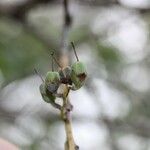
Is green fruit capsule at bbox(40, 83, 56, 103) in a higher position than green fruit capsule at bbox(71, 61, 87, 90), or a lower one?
lower

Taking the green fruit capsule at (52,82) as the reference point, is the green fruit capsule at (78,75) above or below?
above

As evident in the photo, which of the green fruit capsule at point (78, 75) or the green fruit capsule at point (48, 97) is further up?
the green fruit capsule at point (78, 75)

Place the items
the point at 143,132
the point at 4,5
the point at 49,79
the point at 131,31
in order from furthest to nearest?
the point at 131,31 < the point at 143,132 < the point at 4,5 < the point at 49,79

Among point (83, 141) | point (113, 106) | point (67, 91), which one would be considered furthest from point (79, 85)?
point (83, 141)

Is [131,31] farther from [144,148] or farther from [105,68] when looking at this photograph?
[144,148]

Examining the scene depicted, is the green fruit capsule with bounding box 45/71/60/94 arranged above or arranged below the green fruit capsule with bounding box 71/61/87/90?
below

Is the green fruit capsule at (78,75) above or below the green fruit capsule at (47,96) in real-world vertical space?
above

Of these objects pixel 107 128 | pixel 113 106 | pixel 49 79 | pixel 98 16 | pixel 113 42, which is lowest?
pixel 49 79

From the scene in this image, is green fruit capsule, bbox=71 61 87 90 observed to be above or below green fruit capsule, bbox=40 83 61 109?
above
